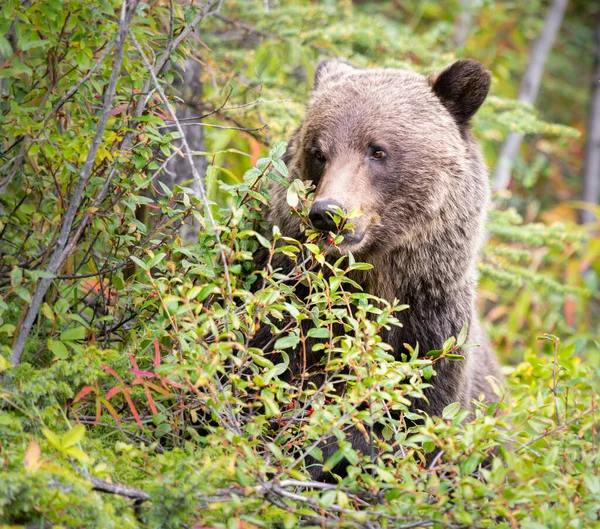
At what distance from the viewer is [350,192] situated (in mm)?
3705

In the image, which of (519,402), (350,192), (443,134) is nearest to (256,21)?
(443,134)

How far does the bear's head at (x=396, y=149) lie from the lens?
3881 mm

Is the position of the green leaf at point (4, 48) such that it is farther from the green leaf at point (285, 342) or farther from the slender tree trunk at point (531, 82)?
the slender tree trunk at point (531, 82)

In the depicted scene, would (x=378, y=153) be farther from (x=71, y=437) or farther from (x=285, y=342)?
(x=71, y=437)

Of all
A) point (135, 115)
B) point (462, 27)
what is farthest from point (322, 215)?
point (462, 27)

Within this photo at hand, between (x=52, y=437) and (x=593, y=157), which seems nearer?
(x=52, y=437)

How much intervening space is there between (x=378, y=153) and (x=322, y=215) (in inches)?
30.2

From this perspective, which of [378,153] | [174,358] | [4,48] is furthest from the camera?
[378,153]

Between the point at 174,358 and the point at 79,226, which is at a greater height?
the point at 79,226

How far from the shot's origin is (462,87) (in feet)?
13.9

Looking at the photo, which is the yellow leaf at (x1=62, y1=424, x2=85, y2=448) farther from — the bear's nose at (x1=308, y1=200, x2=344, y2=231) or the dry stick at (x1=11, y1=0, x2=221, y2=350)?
the bear's nose at (x1=308, y1=200, x2=344, y2=231)

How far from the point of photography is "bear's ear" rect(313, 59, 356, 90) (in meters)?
4.48

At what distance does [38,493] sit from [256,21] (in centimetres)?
477

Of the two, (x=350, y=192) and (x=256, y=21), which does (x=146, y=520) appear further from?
(x=256, y=21)
